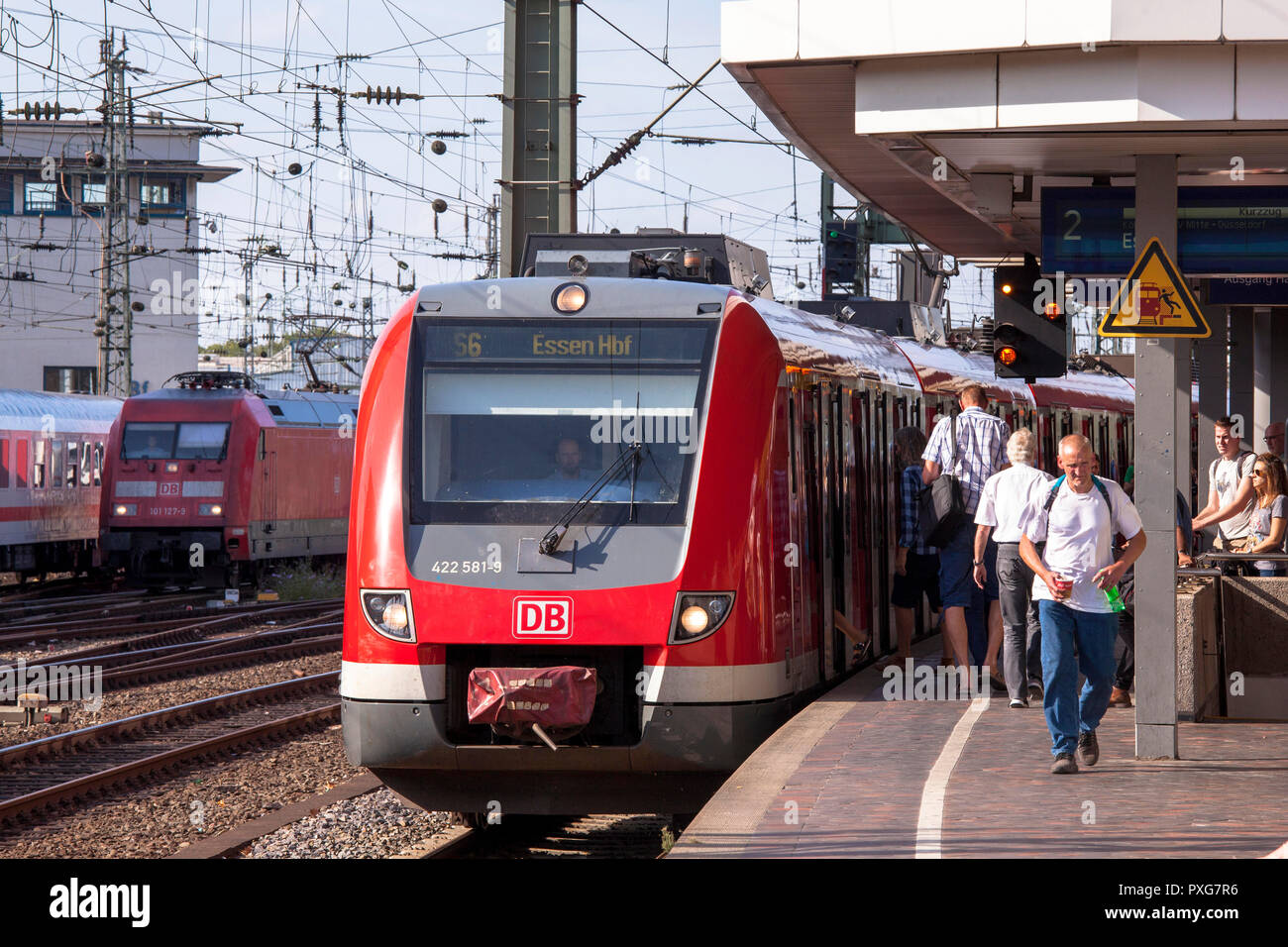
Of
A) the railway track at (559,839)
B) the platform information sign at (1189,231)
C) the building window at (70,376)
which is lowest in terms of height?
the railway track at (559,839)

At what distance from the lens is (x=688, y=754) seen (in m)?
8.72

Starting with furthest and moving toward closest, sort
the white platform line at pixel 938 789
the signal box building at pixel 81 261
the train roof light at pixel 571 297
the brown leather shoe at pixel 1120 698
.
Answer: the signal box building at pixel 81 261, the brown leather shoe at pixel 1120 698, the train roof light at pixel 571 297, the white platform line at pixel 938 789

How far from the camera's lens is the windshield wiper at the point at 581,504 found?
8.86 metres

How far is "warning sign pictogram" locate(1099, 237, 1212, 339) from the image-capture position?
8.77 meters

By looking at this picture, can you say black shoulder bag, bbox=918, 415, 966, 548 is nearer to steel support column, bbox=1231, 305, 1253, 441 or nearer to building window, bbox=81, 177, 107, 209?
steel support column, bbox=1231, 305, 1253, 441

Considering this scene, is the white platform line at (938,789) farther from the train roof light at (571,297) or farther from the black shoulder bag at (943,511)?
the train roof light at (571,297)

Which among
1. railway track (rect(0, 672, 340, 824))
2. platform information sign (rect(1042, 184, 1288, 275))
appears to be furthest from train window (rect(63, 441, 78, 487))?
platform information sign (rect(1042, 184, 1288, 275))

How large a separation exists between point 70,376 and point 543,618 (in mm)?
55699

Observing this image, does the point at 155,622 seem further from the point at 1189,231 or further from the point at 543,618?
the point at 1189,231

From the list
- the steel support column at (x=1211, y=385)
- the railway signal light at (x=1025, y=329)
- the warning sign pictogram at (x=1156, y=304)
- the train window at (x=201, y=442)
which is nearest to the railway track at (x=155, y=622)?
the train window at (x=201, y=442)

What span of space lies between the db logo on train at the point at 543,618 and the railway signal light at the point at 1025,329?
583cm

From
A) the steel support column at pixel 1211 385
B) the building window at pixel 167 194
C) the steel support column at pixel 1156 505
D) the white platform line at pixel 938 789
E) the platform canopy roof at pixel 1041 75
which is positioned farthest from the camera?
the building window at pixel 167 194

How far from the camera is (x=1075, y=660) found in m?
8.78

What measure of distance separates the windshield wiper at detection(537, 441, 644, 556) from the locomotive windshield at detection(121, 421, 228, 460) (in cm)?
1943
